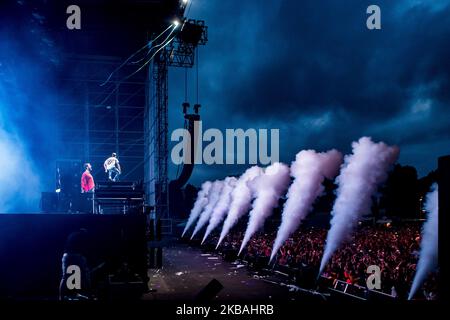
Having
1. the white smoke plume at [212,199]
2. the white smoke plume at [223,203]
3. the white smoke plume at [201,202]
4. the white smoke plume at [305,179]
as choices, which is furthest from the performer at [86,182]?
the white smoke plume at [201,202]

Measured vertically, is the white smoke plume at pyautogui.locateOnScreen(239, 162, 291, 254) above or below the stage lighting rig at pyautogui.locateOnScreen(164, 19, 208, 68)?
below

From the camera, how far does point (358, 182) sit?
16312 mm

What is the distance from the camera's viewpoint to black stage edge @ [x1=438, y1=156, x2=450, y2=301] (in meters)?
3.65

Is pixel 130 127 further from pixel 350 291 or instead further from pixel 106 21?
pixel 350 291

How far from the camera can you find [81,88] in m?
22.0

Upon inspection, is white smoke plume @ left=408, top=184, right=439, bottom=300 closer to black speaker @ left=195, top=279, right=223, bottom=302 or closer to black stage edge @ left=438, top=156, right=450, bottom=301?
black stage edge @ left=438, top=156, right=450, bottom=301

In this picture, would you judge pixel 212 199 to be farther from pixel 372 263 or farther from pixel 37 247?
pixel 37 247

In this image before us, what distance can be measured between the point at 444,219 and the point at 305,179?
16457 millimetres

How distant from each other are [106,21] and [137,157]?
8618 mm

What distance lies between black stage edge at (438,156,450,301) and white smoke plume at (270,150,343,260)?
15014 millimetres

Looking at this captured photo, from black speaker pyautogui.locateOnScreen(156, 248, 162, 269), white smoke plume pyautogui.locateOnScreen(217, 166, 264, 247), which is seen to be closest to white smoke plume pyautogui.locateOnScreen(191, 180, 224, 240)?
white smoke plume pyautogui.locateOnScreen(217, 166, 264, 247)

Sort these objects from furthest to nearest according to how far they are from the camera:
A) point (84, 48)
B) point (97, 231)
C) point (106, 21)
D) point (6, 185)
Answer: point (84, 48), point (106, 21), point (6, 185), point (97, 231)

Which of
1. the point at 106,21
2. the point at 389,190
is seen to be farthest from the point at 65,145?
the point at 389,190

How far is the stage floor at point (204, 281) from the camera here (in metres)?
12.9
